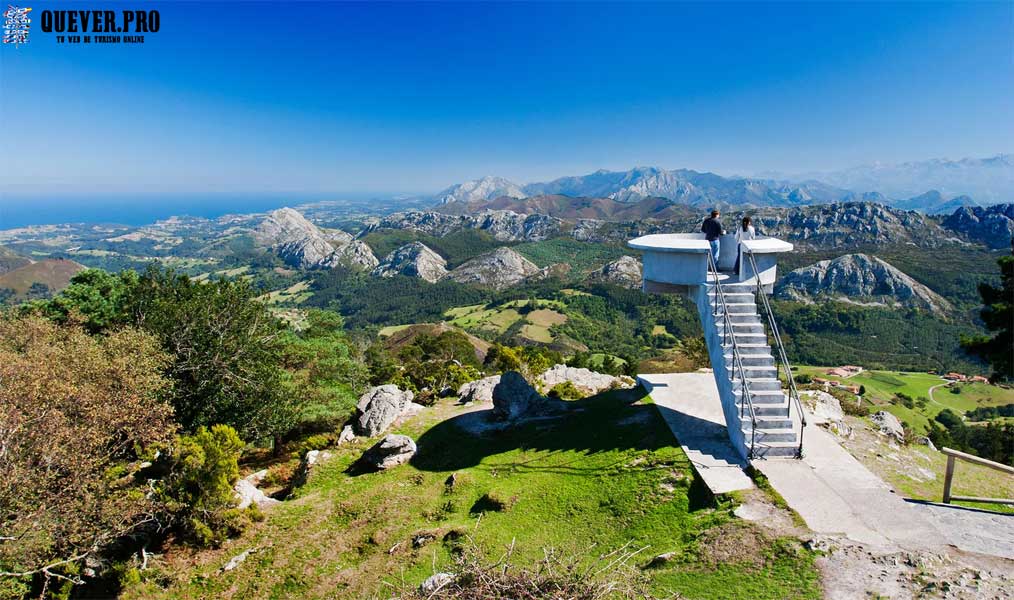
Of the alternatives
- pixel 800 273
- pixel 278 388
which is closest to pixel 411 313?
pixel 800 273

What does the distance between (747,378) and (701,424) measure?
6.65 feet

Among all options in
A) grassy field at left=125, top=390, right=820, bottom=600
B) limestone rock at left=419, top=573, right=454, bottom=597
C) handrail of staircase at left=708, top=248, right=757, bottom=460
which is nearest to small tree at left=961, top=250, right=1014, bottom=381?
handrail of staircase at left=708, top=248, right=757, bottom=460

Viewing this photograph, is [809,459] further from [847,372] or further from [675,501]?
[847,372]

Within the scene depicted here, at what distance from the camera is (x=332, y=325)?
95.8ft

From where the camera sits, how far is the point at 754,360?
38.2 feet

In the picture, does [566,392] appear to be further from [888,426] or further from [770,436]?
[770,436]

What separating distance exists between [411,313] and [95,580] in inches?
7439

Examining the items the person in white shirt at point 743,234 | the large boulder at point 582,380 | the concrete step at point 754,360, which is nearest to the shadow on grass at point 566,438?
the concrete step at point 754,360

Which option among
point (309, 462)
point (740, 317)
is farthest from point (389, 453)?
point (740, 317)

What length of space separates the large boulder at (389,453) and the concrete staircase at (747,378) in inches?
413

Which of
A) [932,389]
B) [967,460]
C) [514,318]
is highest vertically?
[967,460]

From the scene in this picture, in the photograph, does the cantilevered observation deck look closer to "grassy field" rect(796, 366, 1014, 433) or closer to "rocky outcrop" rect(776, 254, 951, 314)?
"grassy field" rect(796, 366, 1014, 433)

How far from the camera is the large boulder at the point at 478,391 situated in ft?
73.5

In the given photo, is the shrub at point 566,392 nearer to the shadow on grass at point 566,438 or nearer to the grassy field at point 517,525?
the shadow on grass at point 566,438
